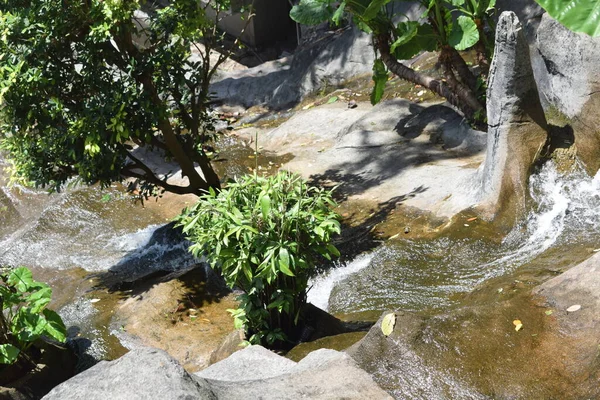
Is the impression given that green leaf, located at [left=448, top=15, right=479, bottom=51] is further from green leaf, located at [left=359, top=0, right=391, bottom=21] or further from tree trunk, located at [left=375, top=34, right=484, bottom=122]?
green leaf, located at [left=359, top=0, right=391, bottom=21]

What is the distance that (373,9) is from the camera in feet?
31.4

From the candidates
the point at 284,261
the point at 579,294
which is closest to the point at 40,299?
the point at 284,261

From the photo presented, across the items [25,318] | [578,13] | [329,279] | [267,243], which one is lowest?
[329,279]

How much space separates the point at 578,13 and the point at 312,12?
28.0 ft

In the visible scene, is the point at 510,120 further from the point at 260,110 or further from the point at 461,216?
the point at 260,110

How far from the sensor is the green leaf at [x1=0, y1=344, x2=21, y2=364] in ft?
18.9

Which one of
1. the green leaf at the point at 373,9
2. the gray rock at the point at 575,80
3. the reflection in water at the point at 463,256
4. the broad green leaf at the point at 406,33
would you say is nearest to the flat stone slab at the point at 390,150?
the reflection in water at the point at 463,256

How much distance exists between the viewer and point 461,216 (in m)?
7.57

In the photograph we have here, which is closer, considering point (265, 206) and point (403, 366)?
point (403, 366)

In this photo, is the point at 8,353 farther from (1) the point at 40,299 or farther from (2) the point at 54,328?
(1) the point at 40,299

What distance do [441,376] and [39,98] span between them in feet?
18.8

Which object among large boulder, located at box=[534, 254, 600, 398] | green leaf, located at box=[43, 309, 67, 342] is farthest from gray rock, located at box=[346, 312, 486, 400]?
green leaf, located at box=[43, 309, 67, 342]

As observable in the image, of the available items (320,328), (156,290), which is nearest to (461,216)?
(320,328)

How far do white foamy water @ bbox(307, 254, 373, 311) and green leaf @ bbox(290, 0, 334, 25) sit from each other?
4.37 metres
